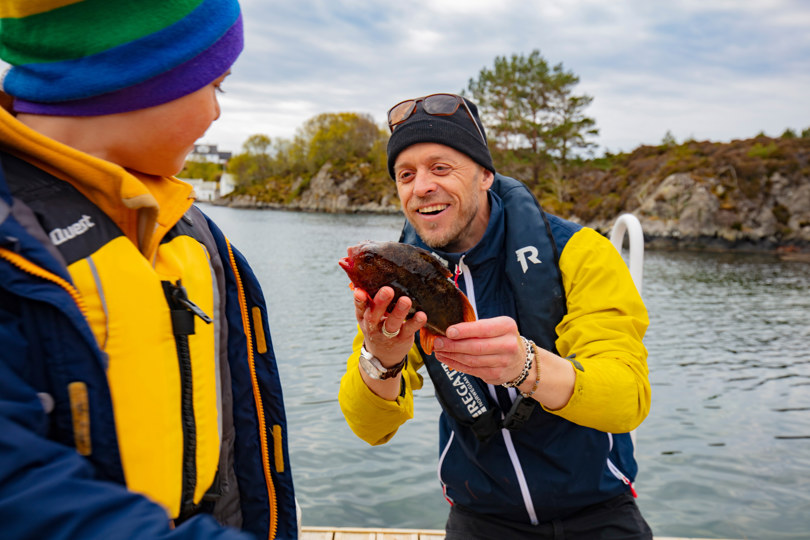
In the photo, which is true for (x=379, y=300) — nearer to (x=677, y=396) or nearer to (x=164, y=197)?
(x=164, y=197)

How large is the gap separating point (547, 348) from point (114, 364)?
2.41 meters

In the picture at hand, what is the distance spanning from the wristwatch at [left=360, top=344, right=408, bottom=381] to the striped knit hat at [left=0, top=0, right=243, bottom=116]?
1.80 m

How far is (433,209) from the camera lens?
3.44 meters

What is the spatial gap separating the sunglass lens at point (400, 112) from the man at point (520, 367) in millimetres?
14

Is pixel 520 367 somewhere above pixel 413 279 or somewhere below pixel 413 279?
below

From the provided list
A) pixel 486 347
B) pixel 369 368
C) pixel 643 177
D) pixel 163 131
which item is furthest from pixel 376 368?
pixel 643 177

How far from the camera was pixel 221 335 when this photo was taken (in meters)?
2.13

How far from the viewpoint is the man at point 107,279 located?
1155 mm

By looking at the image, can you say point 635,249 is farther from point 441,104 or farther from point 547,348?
point 441,104

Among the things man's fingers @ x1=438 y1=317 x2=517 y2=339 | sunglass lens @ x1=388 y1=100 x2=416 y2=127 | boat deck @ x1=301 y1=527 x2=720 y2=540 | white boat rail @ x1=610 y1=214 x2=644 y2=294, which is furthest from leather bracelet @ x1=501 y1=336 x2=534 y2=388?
boat deck @ x1=301 y1=527 x2=720 y2=540

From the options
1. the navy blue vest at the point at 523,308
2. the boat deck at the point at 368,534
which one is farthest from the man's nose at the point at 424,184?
the boat deck at the point at 368,534

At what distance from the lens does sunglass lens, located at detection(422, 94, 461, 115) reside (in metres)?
3.50

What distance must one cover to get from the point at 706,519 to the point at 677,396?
4843 millimetres

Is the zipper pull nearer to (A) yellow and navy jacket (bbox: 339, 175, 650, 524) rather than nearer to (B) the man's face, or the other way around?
(A) yellow and navy jacket (bbox: 339, 175, 650, 524)
